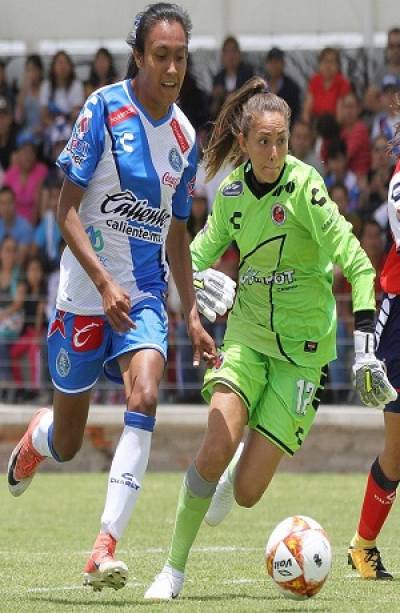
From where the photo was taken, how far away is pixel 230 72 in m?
16.3

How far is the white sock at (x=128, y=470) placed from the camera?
263 inches

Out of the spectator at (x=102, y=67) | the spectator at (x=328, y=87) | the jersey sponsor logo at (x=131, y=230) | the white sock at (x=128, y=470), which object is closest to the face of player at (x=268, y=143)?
the jersey sponsor logo at (x=131, y=230)

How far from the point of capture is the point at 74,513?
11.5 metres

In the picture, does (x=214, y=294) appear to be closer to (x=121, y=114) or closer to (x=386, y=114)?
(x=121, y=114)

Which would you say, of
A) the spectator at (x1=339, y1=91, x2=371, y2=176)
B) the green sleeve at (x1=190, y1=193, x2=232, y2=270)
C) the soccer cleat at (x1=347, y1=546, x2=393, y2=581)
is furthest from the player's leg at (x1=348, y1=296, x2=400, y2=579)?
the spectator at (x1=339, y1=91, x2=371, y2=176)

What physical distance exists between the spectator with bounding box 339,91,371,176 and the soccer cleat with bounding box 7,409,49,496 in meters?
7.69

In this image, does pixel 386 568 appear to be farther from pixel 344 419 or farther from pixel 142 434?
pixel 344 419

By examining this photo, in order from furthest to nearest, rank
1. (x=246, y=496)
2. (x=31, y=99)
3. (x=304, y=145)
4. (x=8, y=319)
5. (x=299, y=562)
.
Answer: (x=31, y=99) → (x=304, y=145) → (x=8, y=319) → (x=246, y=496) → (x=299, y=562)

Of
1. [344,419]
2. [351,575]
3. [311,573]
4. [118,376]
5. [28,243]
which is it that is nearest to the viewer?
[311,573]

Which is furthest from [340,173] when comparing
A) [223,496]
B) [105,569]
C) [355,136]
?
[105,569]

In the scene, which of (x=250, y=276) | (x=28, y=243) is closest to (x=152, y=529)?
(x=250, y=276)

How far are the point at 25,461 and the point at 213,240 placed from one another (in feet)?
5.36

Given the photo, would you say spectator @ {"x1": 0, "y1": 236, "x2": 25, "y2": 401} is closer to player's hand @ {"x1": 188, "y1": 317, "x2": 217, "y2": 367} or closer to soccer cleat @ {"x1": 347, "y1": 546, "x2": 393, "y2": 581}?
soccer cleat @ {"x1": 347, "y1": 546, "x2": 393, "y2": 581}

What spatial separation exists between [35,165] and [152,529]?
7.28 meters
